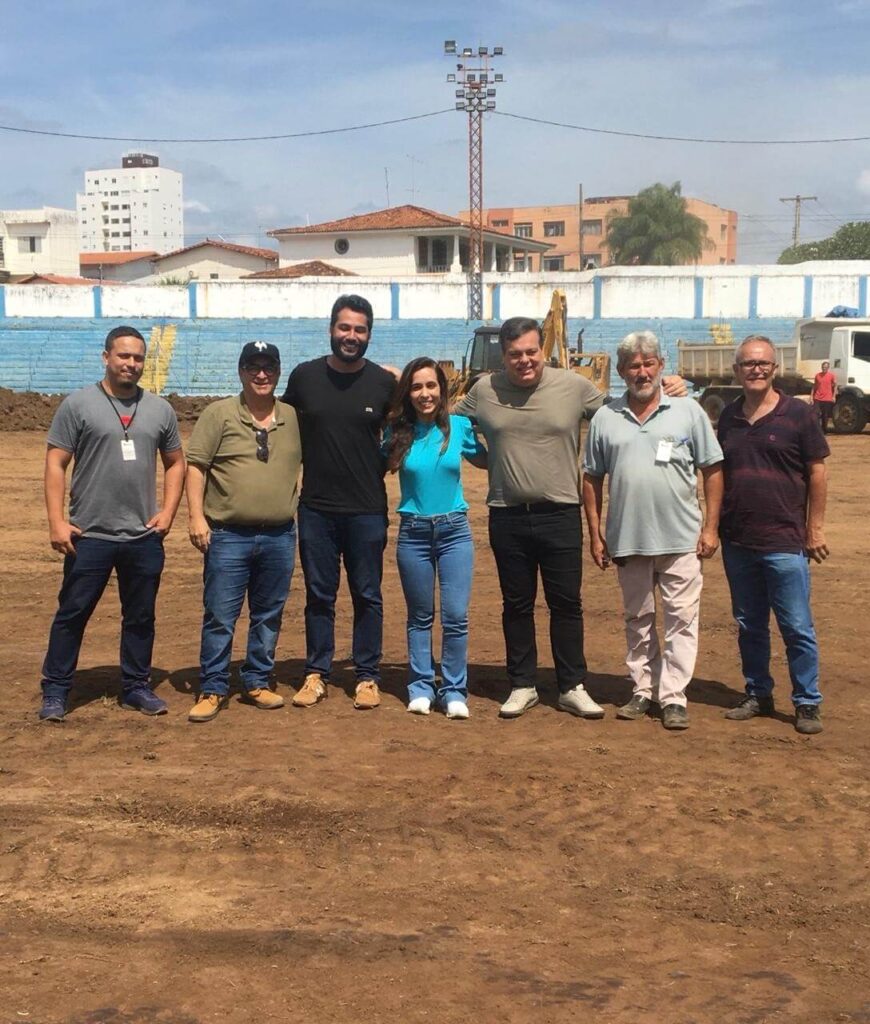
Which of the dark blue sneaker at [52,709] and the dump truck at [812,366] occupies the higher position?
the dump truck at [812,366]

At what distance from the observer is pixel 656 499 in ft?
19.7

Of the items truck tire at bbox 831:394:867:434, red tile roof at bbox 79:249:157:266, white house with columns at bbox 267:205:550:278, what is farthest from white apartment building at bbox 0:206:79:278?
truck tire at bbox 831:394:867:434

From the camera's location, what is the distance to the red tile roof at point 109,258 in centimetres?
8662

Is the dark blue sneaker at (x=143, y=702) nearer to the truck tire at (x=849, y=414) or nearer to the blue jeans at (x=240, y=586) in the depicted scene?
the blue jeans at (x=240, y=586)

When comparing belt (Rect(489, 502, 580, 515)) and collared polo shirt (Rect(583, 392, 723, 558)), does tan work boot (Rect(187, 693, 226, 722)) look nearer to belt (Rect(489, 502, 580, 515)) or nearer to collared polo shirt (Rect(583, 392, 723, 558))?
belt (Rect(489, 502, 580, 515))

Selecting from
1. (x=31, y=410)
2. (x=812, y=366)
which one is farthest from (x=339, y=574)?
(x=812, y=366)

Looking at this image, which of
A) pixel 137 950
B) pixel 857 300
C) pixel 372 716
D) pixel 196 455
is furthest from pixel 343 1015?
pixel 857 300

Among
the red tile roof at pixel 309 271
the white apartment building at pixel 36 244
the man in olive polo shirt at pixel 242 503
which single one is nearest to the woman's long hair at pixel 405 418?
the man in olive polo shirt at pixel 242 503

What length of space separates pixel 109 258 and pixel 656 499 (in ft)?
292

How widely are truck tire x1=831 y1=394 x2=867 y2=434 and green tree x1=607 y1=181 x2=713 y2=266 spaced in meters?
48.9

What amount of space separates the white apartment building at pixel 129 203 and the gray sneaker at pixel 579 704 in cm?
17371

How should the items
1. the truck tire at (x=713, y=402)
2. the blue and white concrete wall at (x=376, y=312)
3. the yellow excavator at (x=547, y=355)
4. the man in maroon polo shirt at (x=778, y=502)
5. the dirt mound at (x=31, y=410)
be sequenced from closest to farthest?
1. the man in maroon polo shirt at (x=778, y=502)
2. the yellow excavator at (x=547, y=355)
3. the dirt mound at (x=31, y=410)
4. the truck tire at (x=713, y=402)
5. the blue and white concrete wall at (x=376, y=312)

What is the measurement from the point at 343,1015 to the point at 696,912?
1.38 meters

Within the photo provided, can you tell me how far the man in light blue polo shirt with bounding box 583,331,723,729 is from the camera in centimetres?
598
